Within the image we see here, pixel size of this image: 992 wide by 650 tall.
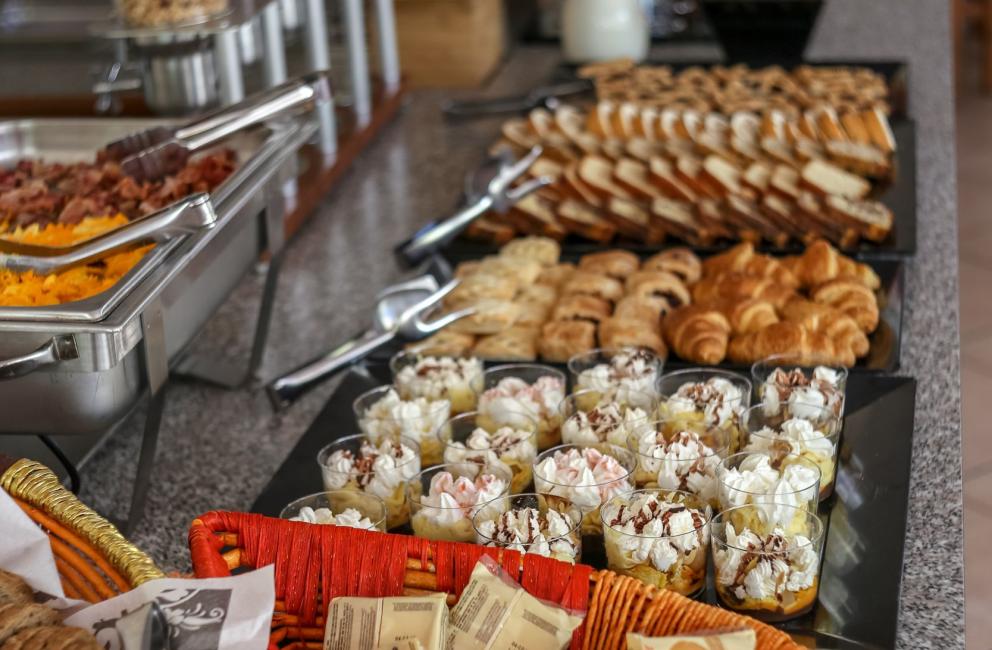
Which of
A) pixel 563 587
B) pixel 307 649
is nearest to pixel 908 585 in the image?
pixel 563 587

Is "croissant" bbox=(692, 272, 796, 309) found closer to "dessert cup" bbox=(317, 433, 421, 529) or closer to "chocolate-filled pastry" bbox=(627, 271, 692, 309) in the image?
"chocolate-filled pastry" bbox=(627, 271, 692, 309)

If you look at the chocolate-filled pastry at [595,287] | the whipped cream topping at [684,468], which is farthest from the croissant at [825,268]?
the whipped cream topping at [684,468]

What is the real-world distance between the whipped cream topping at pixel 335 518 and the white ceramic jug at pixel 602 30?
185 cm

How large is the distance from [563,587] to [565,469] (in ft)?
0.71

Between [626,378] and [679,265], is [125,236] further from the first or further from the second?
[679,265]

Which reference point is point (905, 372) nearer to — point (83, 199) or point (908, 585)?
point (908, 585)

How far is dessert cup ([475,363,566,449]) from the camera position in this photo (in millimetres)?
1121

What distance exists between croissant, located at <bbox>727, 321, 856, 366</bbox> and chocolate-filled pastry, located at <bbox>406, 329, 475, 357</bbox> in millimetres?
312

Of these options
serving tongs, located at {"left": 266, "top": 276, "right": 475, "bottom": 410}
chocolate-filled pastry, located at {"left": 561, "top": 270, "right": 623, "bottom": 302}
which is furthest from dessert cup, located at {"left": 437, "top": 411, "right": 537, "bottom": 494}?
chocolate-filled pastry, located at {"left": 561, "top": 270, "right": 623, "bottom": 302}

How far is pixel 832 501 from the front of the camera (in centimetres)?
105

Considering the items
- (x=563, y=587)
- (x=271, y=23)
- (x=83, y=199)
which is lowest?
(x=563, y=587)

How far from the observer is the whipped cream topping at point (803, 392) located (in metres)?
1.08

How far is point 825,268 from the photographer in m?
1.49

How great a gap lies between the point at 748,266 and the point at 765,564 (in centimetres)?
73
